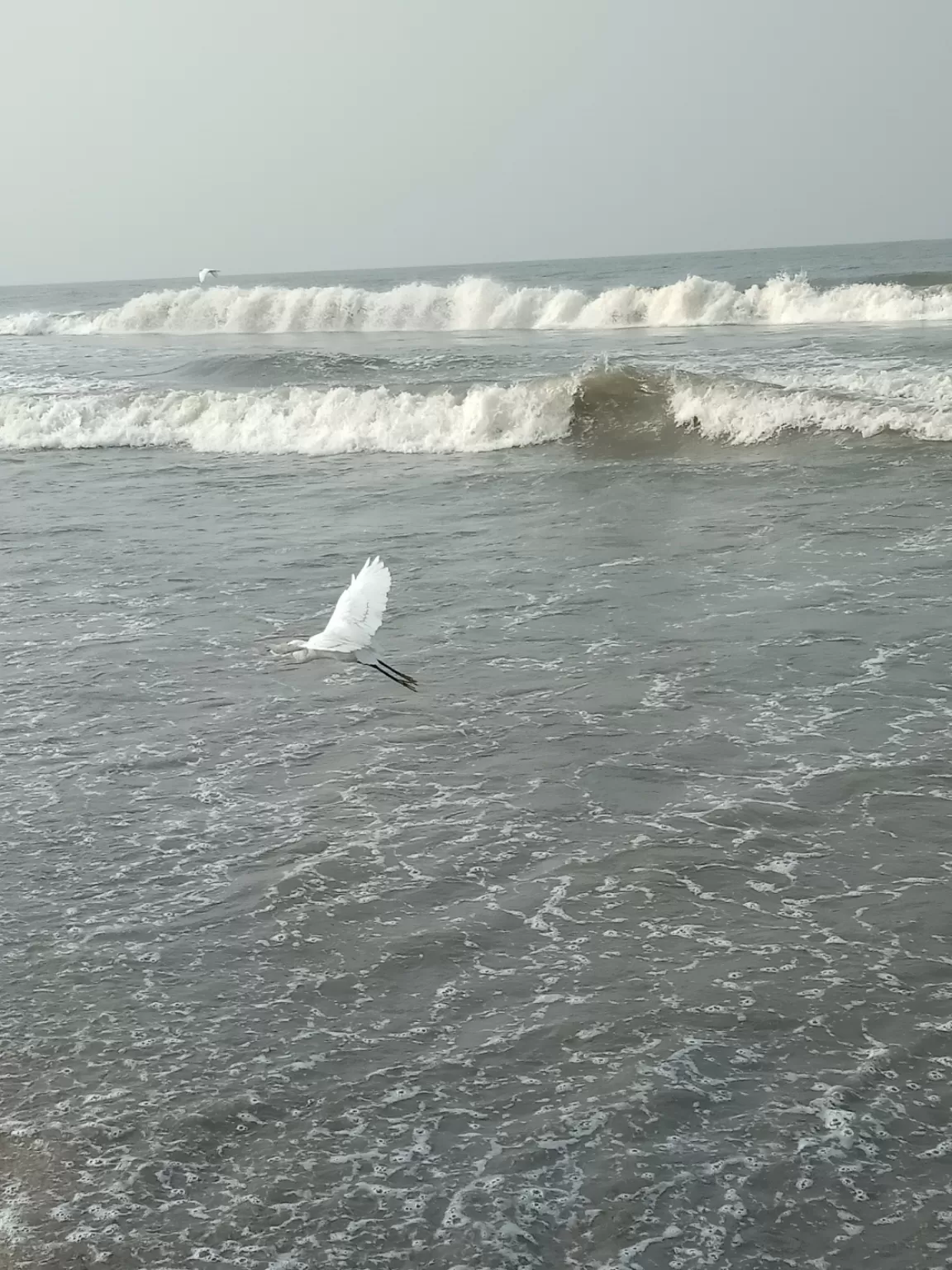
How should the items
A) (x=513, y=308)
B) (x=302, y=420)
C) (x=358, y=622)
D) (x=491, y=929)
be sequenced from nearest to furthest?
(x=491, y=929) < (x=358, y=622) < (x=302, y=420) < (x=513, y=308)

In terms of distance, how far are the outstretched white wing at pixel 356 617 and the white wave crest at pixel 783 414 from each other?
957 cm

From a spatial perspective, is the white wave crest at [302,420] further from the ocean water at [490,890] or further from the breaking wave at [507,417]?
the ocean water at [490,890]

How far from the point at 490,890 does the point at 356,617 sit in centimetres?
173

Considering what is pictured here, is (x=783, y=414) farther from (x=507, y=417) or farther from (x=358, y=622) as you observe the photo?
(x=358, y=622)

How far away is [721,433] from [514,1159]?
12.8 metres

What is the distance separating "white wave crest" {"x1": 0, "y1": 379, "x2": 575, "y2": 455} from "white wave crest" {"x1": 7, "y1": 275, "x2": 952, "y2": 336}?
15923 millimetres

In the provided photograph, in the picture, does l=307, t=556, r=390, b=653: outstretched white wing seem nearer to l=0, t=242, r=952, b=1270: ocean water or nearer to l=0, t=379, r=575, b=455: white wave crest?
l=0, t=242, r=952, b=1270: ocean water

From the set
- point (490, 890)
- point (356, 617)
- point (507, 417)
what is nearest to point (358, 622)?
point (356, 617)

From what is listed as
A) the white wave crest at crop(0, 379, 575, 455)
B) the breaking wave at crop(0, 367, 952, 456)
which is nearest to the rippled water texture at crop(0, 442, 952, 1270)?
the breaking wave at crop(0, 367, 952, 456)

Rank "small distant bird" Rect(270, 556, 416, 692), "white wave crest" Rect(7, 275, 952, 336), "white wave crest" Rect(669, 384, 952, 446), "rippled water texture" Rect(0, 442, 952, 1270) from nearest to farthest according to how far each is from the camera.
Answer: "rippled water texture" Rect(0, 442, 952, 1270) < "small distant bird" Rect(270, 556, 416, 692) < "white wave crest" Rect(669, 384, 952, 446) < "white wave crest" Rect(7, 275, 952, 336)

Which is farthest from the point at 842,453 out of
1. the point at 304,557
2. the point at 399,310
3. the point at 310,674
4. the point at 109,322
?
the point at 109,322

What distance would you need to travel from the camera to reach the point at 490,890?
463 cm

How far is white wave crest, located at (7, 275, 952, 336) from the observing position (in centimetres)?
3098

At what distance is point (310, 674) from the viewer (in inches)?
287
